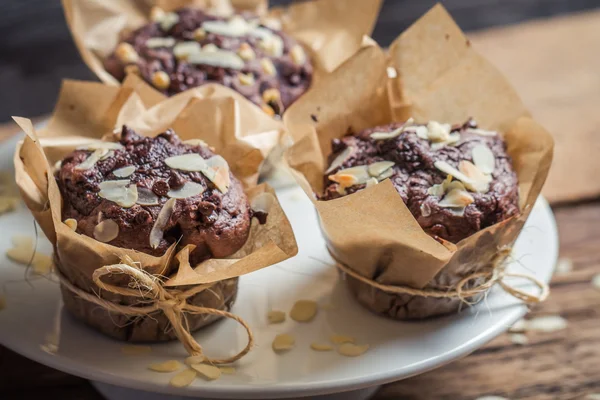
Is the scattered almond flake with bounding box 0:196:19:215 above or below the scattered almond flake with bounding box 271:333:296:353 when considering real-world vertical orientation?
above

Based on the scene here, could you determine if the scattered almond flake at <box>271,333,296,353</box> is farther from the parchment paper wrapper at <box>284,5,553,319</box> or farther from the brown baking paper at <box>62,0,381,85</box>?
the brown baking paper at <box>62,0,381,85</box>

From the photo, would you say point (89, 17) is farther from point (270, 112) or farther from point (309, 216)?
point (309, 216)

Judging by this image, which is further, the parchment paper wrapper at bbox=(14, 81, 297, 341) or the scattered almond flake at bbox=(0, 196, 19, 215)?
the scattered almond flake at bbox=(0, 196, 19, 215)

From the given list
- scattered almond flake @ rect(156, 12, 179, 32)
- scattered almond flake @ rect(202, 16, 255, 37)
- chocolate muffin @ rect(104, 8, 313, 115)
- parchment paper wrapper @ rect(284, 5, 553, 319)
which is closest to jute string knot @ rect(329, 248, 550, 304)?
parchment paper wrapper @ rect(284, 5, 553, 319)

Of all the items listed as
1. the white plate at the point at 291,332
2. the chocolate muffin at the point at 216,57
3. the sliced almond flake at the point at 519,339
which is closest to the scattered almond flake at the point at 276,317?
the white plate at the point at 291,332

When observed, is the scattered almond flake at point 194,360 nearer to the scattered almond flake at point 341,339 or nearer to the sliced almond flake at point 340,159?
the scattered almond flake at point 341,339

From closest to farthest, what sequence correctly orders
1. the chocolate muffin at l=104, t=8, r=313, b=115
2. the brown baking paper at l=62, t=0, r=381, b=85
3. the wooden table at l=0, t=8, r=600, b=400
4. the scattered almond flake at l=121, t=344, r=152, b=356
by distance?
1. the scattered almond flake at l=121, t=344, r=152, b=356
2. the wooden table at l=0, t=8, r=600, b=400
3. the chocolate muffin at l=104, t=8, r=313, b=115
4. the brown baking paper at l=62, t=0, r=381, b=85
